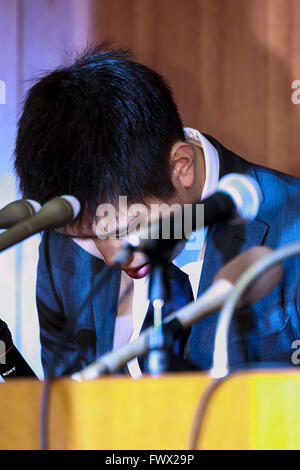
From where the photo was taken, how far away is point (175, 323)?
1.87ft

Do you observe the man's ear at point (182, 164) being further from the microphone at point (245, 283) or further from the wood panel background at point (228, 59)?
the wood panel background at point (228, 59)

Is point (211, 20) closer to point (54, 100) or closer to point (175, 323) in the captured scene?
point (54, 100)

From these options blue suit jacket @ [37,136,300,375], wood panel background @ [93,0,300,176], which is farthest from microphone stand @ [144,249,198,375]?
wood panel background @ [93,0,300,176]

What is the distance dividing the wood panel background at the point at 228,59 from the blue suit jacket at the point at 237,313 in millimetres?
477

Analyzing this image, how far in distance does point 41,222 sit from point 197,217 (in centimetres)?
20

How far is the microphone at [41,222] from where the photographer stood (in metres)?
0.70

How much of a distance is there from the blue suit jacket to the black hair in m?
0.22

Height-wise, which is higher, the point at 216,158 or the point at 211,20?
the point at 211,20

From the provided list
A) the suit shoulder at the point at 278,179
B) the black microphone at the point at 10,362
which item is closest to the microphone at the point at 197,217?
the black microphone at the point at 10,362

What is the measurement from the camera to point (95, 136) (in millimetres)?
978

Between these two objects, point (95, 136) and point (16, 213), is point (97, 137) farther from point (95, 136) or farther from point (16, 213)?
point (16, 213)

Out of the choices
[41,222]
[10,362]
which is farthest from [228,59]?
[41,222]

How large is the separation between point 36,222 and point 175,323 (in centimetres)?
Result: 21
